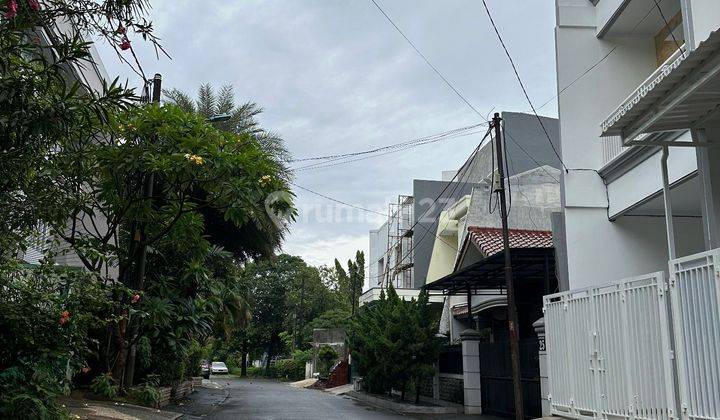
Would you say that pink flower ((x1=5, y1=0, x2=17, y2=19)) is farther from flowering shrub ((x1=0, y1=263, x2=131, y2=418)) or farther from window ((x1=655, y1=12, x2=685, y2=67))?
window ((x1=655, y1=12, x2=685, y2=67))

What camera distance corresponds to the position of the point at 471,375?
741 inches

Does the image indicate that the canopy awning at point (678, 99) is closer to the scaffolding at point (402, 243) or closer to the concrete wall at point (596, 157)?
the concrete wall at point (596, 157)

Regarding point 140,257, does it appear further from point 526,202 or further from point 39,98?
point 526,202

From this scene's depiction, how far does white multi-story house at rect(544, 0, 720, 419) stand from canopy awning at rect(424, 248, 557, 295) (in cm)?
191

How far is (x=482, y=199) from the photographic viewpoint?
27.7m

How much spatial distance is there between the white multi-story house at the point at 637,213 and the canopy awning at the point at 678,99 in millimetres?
17

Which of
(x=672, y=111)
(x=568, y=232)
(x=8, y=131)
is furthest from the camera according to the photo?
(x=568, y=232)

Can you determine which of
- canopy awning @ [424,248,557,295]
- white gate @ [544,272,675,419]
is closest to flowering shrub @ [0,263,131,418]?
white gate @ [544,272,675,419]

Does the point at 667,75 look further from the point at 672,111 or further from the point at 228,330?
the point at 228,330

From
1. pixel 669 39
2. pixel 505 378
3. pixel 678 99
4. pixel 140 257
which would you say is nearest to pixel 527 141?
pixel 505 378

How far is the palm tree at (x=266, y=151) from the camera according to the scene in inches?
846

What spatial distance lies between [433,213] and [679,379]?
107 ft

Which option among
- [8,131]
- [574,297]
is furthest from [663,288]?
[8,131]

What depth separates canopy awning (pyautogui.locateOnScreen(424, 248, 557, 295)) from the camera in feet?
55.2
